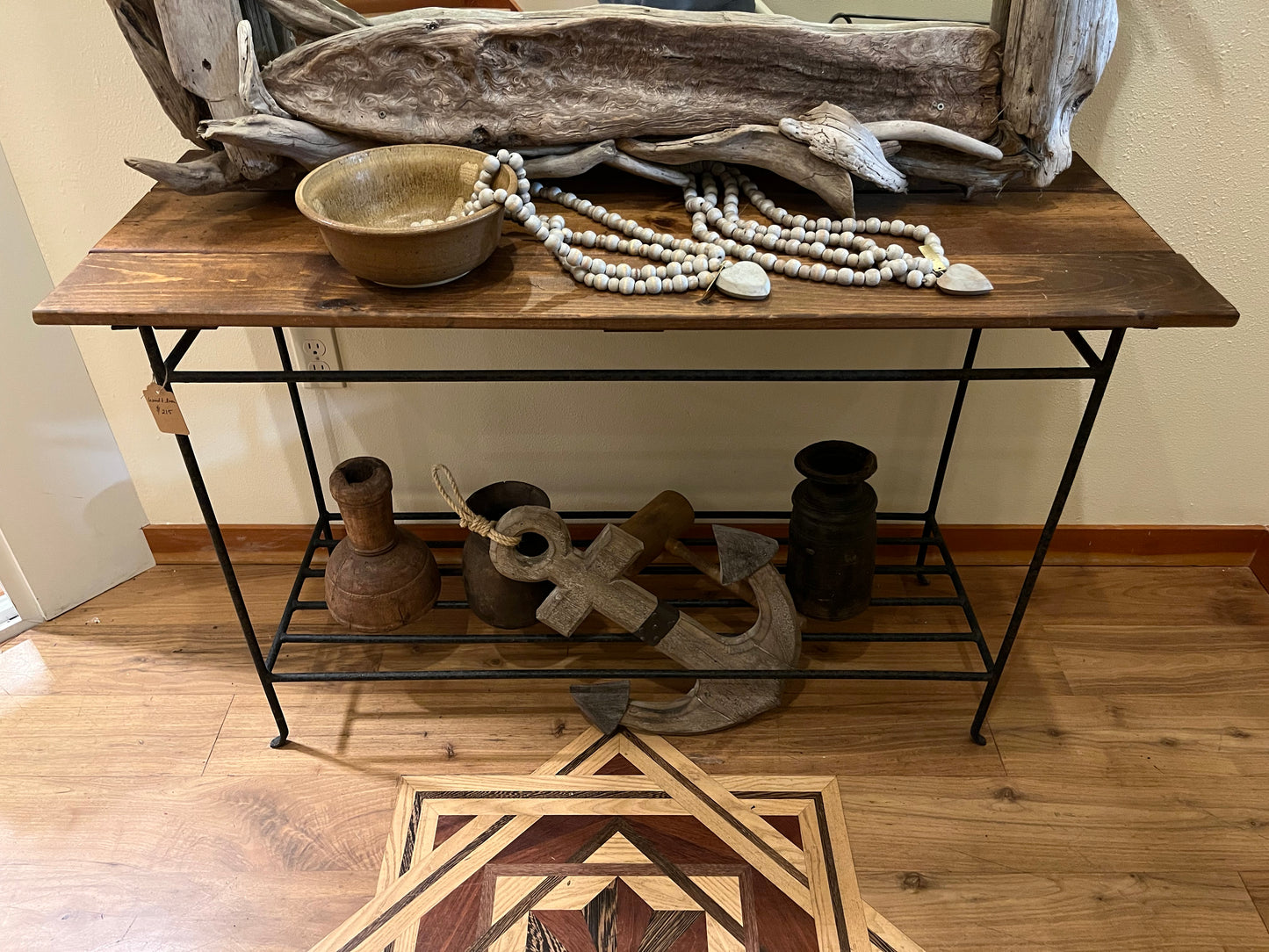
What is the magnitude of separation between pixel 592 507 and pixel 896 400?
1.93 feet

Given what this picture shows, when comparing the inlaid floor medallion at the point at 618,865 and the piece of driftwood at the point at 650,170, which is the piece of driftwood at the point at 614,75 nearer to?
the piece of driftwood at the point at 650,170

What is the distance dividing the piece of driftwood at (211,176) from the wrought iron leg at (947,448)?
104cm

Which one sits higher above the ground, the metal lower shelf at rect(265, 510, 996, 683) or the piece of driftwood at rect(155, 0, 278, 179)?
the piece of driftwood at rect(155, 0, 278, 179)

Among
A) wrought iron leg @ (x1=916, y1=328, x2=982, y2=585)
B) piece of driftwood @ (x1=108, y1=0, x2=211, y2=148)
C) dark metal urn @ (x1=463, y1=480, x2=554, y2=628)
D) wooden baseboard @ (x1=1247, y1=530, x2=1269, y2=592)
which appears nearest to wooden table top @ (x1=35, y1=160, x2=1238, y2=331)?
piece of driftwood @ (x1=108, y1=0, x2=211, y2=148)

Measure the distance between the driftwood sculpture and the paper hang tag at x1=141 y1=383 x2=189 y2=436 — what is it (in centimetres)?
26

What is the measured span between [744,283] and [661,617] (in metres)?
0.58

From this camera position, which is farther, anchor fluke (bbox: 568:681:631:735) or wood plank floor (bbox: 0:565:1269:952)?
anchor fluke (bbox: 568:681:631:735)

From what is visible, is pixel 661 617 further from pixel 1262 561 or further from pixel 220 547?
pixel 1262 561

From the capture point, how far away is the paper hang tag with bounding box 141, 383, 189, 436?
1101 mm

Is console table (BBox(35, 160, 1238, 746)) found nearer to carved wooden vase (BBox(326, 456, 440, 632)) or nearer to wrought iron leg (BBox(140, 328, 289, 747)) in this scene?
wrought iron leg (BBox(140, 328, 289, 747))

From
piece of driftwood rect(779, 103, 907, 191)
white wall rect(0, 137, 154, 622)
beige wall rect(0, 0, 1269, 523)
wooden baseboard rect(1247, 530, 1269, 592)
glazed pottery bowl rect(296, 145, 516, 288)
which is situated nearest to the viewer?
glazed pottery bowl rect(296, 145, 516, 288)

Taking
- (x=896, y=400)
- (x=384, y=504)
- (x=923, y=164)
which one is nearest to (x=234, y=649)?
(x=384, y=504)

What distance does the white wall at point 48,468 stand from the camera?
1.45 m

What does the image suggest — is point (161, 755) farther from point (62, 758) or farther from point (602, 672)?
point (602, 672)
